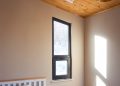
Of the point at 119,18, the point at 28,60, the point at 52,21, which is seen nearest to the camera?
the point at 119,18

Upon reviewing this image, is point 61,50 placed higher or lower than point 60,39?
lower

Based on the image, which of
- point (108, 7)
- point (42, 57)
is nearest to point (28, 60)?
point (42, 57)

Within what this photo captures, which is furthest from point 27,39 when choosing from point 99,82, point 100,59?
point 99,82

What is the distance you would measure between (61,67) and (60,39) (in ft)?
2.29

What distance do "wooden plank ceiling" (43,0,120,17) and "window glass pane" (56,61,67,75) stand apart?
1324 mm

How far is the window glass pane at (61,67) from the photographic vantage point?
14.9 feet

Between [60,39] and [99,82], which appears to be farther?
[60,39]

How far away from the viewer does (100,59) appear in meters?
Answer: 4.29

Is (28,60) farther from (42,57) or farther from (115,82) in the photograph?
(115,82)

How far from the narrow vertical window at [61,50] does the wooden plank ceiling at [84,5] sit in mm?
393

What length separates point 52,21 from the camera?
14.7ft

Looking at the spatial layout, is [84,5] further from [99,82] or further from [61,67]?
[99,82]

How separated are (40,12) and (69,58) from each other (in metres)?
1.37

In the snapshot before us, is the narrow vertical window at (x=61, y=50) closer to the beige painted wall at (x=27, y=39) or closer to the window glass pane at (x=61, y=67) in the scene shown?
the window glass pane at (x=61, y=67)
